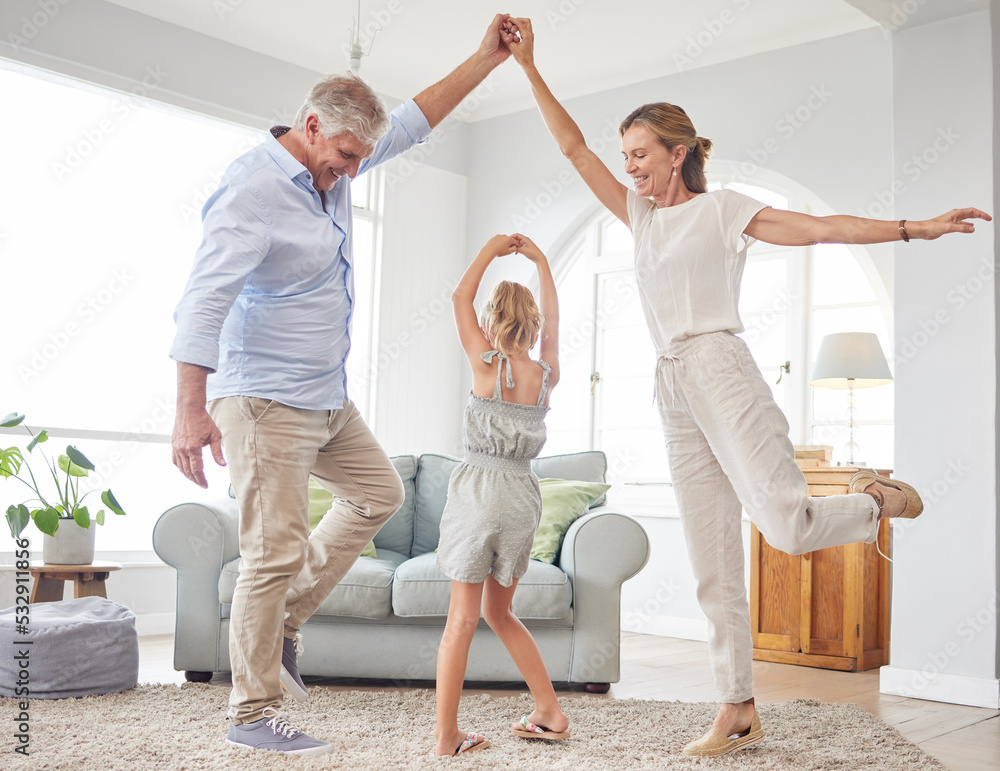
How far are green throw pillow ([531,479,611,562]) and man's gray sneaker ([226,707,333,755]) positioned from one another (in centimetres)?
143

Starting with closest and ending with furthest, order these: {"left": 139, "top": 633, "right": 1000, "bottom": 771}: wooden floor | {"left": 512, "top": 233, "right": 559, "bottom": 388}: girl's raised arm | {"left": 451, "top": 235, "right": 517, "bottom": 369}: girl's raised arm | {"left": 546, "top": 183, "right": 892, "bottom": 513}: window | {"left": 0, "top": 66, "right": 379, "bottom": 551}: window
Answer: {"left": 451, "top": 235, "right": 517, "bottom": 369}: girl's raised arm < {"left": 512, "top": 233, "right": 559, "bottom": 388}: girl's raised arm < {"left": 139, "top": 633, "right": 1000, "bottom": 771}: wooden floor < {"left": 0, "top": 66, "right": 379, "bottom": 551}: window < {"left": 546, "top": 183, "right": 892, "bottom": 513}: window

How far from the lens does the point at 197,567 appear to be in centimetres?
330

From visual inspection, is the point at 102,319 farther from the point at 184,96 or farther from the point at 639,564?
the point at 639,564

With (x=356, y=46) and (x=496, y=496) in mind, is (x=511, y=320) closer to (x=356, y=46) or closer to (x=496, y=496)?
(x=496, y=496)

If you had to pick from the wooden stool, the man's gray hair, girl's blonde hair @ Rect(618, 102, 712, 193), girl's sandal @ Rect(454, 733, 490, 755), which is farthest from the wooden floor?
the man's gray hair

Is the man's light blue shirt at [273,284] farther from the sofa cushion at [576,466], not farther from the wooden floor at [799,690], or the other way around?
the sofa cushion at [576,466]

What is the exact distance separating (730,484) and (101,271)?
11.8 feet

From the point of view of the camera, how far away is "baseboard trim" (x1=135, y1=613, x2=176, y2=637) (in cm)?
461

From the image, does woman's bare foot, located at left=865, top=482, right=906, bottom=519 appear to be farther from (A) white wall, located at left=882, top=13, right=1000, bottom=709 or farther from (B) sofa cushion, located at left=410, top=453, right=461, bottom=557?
(B) sofa cushion, located at left=410, top=453, right=461, bottom=557

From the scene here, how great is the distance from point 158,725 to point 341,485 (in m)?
0.87

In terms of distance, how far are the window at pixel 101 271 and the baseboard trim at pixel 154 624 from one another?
14.5 inches

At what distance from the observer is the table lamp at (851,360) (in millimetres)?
4156

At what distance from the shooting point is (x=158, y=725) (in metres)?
2.61

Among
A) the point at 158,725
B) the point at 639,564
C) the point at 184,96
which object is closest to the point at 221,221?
the point at 158,725
